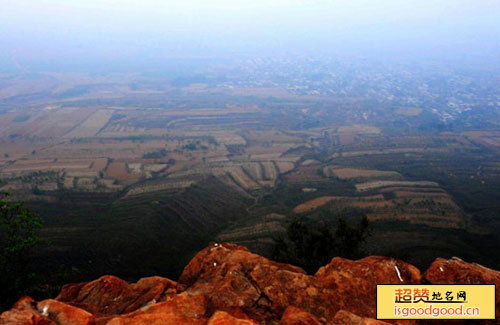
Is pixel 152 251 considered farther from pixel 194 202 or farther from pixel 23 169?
pixel 23 169

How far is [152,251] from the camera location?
48438mm

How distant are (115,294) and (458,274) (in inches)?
835

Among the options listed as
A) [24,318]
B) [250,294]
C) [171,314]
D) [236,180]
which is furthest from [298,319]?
[236,180]

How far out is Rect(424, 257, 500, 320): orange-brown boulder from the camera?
1847 centimetres

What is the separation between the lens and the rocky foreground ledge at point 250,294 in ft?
50.3

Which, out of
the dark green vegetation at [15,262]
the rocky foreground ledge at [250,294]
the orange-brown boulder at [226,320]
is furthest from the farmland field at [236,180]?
the orange-brown boulder at [226,320]

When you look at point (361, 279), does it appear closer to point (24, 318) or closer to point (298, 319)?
point (298, 319)

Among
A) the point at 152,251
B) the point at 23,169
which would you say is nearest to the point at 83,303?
the point at 152,251

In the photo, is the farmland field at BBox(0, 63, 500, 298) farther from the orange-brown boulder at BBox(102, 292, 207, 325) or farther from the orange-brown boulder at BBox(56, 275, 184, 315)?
the orange-brown boulder at BBox(102, 292, 207, 325)

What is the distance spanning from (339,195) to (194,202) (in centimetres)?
3324

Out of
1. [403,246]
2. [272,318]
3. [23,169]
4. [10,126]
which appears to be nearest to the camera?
[272,318]

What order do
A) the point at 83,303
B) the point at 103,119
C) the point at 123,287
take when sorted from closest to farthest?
the point at 83,303 < the point at 123,287 < the point at 103,119

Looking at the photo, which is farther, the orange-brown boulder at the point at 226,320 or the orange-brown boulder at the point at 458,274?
the orange-brown boulder at the point at 458,274

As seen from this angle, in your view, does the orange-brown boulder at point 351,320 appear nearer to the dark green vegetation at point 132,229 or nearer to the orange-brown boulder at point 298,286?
the orange-brown boulder at point 298,286
